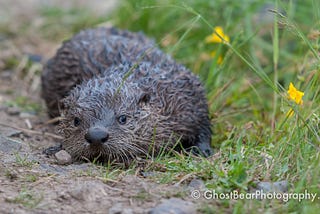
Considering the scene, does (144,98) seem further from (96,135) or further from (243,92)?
(243,92)

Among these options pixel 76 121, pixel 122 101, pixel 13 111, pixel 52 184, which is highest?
pixel 122 101

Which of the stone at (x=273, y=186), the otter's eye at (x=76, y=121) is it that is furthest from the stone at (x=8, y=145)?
the stone at (x=273, y=186)

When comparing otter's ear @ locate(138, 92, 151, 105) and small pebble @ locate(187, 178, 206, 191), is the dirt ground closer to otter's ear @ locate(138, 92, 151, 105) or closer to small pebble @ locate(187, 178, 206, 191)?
small pebble @ locate(187, 178, 206, 191)

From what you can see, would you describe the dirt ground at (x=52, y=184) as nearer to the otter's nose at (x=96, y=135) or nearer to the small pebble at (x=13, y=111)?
the small pebble at (x=13, y=111)

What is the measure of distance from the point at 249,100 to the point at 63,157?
2144 millimetres

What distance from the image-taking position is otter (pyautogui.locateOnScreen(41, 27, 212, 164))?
15.1ft

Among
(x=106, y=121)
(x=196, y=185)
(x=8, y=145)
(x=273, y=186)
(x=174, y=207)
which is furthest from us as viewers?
(x=8, y=145)

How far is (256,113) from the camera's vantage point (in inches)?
231

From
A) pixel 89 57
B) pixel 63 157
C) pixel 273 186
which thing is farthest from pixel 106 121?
pixel 89 57

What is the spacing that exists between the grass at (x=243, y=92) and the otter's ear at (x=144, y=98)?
0.40 meters

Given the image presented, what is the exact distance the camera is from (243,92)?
6281 mm

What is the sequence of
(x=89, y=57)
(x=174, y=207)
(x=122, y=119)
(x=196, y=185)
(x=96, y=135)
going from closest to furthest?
(x=174, y=207) < (x=196, y=185) < (x=96, y=135) < (x=122, y=119) < (x=89, y=57)

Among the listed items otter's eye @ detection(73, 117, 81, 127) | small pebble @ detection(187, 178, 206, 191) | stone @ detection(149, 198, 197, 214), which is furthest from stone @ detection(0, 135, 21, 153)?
stone @ detection(149, 198, 197, 214)

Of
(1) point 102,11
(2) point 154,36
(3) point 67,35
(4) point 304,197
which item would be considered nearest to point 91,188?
(4) point 304,197
